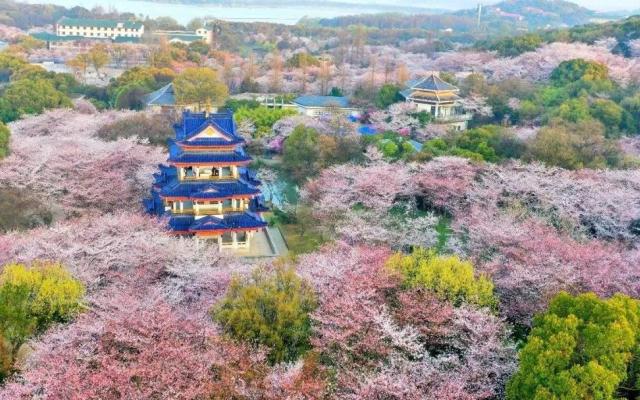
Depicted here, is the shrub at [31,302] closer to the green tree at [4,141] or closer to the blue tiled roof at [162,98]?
the green tree at [4,141]

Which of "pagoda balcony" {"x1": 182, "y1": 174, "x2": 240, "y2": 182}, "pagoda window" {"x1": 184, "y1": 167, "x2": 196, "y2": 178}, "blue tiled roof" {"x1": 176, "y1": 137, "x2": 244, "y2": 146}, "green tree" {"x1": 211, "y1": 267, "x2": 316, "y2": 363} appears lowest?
"green tree" {"x1": 211, "y1": 267, "x2": 316, "y2": 363}

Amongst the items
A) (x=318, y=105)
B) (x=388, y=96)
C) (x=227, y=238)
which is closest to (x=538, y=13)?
(x=388, y=96)

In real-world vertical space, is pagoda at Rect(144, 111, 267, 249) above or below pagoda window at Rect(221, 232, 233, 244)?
above

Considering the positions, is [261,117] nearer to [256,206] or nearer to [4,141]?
[4,141]

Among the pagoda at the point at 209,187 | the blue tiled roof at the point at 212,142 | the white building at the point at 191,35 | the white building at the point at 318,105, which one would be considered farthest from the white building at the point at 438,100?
the white building at the point at 191,35

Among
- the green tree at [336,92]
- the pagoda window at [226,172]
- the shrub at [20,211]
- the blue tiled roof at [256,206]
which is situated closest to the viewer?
the shrub at [20,211]

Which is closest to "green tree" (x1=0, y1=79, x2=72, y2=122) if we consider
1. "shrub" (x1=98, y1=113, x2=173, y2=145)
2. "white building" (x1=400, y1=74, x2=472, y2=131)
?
"shrub" (x1=98, y1=113, x2=173, y2=145)

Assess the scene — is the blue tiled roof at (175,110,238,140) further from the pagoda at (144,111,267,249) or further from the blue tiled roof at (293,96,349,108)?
A: the blue tiled roof at (293,96,349,108)
